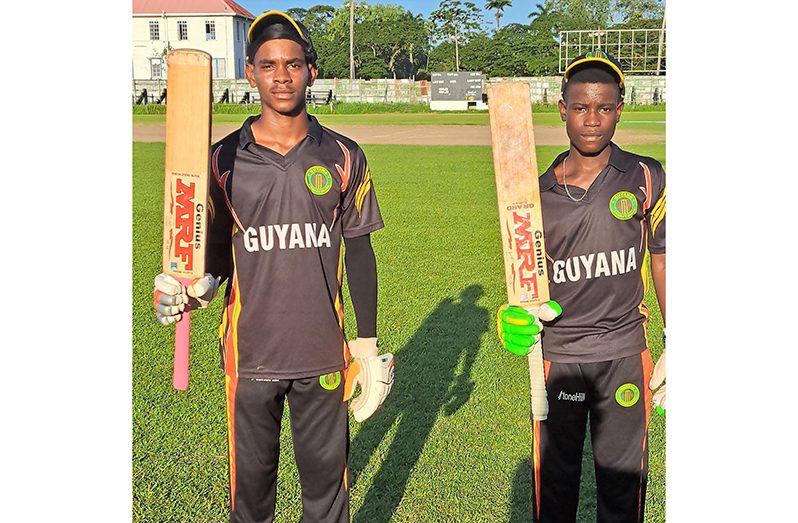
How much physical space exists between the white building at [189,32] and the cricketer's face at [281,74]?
272 millimetres

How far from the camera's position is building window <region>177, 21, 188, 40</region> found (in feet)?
9.64

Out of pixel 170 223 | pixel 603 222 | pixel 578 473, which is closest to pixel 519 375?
pixel 578 473

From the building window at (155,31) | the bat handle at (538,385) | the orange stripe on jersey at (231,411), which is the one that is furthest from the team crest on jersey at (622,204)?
the building window at (155,31)

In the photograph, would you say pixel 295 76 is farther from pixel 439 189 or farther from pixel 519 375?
pixel 439 189

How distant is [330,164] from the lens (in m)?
2.58

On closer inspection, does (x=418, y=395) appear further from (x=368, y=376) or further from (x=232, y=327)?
(x=232, y=327)

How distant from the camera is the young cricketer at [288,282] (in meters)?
2.54

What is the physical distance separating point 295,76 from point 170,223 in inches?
22.5

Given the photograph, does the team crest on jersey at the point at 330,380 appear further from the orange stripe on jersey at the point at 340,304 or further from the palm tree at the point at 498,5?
the palm tree at the point at 498,5

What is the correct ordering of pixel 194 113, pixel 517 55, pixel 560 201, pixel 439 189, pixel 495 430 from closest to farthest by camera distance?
pixel 194 113
pixel 560 201
pixel 517 55
pixel 495 430
pixel 439 189

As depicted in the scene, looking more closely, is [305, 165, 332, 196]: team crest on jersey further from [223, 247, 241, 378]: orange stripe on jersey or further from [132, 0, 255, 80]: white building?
[132, 0, 255, 80]: white building

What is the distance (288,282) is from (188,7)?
3.96 ft

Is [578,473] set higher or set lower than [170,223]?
lower

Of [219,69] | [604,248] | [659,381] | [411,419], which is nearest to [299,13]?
[219,69]
